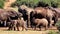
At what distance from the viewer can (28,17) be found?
18.5 feet

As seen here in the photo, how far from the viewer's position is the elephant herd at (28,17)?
18.3ft

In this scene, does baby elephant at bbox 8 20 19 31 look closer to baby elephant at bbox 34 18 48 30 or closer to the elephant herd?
the elephant herd

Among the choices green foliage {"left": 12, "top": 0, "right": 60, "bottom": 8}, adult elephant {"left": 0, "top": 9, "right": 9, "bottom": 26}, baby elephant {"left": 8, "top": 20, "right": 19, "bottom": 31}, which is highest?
green foliage {"left": 12, "top": 0, "right": 60, "bottom": 8}

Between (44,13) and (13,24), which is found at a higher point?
(44,13)

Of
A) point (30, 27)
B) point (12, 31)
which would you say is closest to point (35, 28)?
point (30, 27)

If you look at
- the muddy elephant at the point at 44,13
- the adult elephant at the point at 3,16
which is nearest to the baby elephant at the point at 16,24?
the adult elephant at the point at 3,16

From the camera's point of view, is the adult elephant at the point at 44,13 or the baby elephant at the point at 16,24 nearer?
the baby elephant at the point at 16,24

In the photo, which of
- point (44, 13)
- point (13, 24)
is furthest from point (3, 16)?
point (44, 13)

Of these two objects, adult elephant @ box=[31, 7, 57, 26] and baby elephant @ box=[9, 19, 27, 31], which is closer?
baby elephant @ box=[9, 19, 27, 31]

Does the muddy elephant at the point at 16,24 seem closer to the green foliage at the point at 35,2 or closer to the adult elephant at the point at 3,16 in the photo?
the adult elephant at the point at 3,16

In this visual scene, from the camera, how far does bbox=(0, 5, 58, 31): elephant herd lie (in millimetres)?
5582

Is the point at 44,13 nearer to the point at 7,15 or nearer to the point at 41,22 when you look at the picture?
the point at 41,22

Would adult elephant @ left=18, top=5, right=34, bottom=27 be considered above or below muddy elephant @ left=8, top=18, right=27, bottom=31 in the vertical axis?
above

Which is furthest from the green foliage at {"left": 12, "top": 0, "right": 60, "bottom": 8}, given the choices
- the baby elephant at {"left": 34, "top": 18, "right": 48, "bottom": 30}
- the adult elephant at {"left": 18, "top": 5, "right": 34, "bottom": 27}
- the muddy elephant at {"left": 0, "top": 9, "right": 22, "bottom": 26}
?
the baby elephant at {"left": 34, "top": 18, "right": 48, "bottom": 30}
